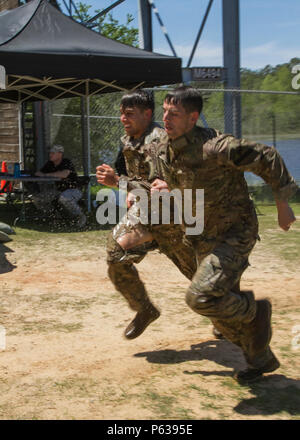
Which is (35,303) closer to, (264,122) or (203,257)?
(203,257)

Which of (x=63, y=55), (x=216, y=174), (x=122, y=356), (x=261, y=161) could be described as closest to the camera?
(x=261, y=161)

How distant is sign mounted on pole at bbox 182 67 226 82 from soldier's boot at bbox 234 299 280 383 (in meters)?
10.2

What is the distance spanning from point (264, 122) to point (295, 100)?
198cm

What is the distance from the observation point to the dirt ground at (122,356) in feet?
10.6

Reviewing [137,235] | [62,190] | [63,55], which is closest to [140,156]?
[137,235]

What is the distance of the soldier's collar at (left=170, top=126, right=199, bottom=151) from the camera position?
3.38 m

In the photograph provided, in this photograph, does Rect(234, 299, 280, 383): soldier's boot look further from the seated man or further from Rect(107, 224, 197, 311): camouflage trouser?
the seated man

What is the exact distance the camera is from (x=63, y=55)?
9102 mm

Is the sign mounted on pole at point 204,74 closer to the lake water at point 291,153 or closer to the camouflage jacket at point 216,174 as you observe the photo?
the lake water at point 291,153

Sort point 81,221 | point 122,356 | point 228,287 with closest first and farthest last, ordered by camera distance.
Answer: point 228,287
point 122,356
point 81,221

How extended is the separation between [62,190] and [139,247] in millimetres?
6603

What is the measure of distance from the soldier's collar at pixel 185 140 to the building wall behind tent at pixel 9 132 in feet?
38.6

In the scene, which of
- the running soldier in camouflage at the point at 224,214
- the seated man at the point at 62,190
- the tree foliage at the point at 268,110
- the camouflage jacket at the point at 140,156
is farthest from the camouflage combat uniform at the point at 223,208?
the tree foliage at the point at 268,110

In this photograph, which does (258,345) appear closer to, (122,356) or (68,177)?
(122,356)
